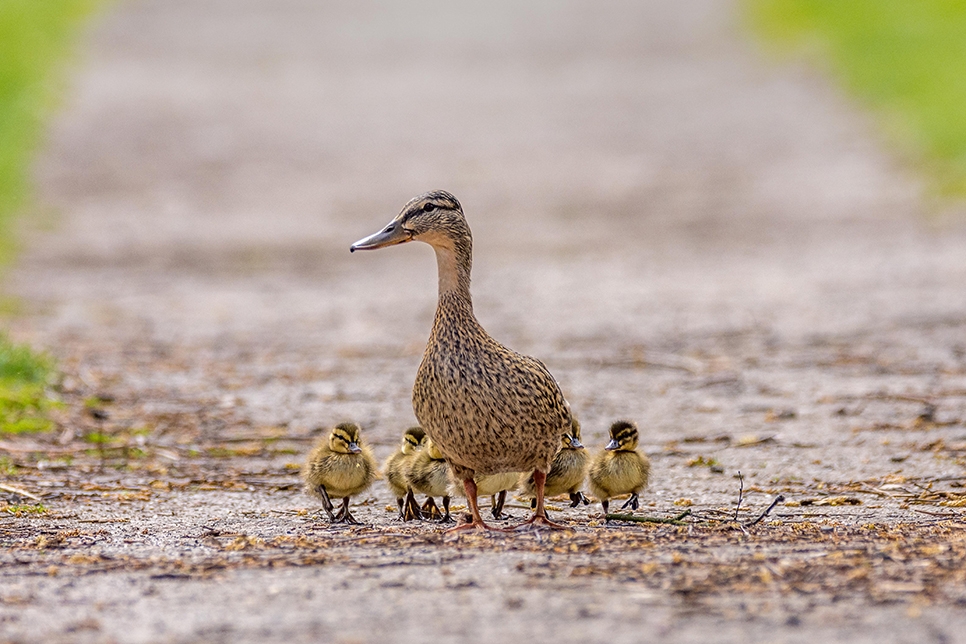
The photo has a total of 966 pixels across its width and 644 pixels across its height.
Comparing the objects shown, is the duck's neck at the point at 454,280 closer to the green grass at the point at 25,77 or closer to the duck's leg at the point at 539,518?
the duck's leg at the point at 539,518

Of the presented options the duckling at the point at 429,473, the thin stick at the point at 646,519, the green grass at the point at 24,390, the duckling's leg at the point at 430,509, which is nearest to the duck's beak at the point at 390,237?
the duckling at the point at 429,473

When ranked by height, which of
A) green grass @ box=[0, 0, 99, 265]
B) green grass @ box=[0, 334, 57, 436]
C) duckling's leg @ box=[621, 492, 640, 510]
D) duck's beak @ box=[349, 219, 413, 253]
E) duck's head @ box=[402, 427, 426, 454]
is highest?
green grass @ box=[0, 0, 99, 265]

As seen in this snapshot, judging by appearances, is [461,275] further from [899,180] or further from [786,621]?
[899,180]

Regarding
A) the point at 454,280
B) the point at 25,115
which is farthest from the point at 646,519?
the point at 25,115

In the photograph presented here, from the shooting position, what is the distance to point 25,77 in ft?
72.6

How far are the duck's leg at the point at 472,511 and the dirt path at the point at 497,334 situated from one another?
0.23m

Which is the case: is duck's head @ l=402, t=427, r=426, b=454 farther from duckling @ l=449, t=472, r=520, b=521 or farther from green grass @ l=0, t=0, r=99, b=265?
green grass @ l=0, t=0, r=99, b=265

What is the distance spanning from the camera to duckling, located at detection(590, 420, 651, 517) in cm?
655

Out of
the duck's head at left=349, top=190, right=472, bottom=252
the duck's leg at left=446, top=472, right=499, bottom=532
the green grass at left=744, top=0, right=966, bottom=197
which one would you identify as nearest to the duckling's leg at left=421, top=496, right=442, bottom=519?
the duck's leg at left=446, top=472, right=499, bottom=532

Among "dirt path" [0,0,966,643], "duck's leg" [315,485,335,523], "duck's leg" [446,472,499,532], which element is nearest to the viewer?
"dirt path" [0,0,966,643]

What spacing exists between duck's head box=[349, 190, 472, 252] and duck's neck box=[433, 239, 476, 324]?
1.1 inches

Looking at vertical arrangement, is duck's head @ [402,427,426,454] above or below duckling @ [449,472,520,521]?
above

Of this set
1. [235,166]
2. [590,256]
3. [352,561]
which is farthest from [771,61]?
[352,561]

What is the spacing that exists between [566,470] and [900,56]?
17.7 m
